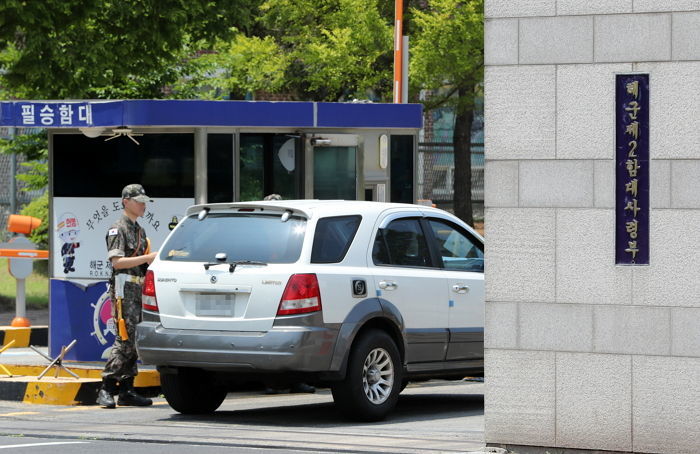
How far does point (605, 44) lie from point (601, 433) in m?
2.38

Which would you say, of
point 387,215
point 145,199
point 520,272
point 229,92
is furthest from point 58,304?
point 229,92

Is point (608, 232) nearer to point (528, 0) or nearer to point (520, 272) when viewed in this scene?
point (520, 272)

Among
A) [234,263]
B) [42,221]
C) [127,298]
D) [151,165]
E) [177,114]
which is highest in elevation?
[177,114]

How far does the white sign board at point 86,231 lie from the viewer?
14797mm

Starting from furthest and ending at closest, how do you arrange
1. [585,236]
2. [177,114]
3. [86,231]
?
[86,231] < [177,114] < [585,236]

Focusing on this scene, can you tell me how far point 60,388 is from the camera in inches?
500

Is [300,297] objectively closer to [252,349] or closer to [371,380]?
[252,349]

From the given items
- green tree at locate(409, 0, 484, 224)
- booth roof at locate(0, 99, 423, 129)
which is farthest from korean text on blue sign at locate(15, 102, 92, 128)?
green tree at locate(409, 0, 484, 224)

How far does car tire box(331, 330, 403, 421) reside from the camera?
11.3 metres

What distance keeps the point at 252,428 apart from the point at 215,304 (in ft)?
3.27

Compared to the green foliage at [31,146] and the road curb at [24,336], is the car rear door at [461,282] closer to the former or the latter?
the road curb at [24,336]

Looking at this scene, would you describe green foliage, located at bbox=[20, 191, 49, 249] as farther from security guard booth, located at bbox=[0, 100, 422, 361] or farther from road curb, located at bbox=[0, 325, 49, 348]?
security guard booth, located at bbox=[0, 100, 422, 361]

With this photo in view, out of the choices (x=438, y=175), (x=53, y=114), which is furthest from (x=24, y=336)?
(x=438, y=175)

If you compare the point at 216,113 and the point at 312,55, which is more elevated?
the point at 312,55
